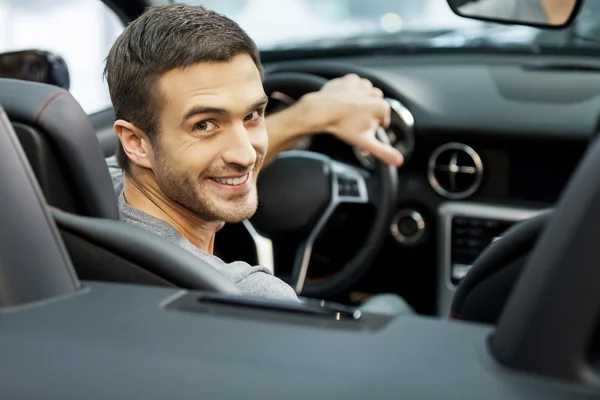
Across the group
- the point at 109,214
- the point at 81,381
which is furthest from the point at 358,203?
the point at 81,381

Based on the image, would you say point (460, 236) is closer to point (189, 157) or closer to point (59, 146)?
point (189, 157)

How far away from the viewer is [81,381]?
33.9 inches

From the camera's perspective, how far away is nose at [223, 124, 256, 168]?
1640 mm

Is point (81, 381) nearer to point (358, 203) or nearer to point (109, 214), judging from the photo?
point (109, 214)

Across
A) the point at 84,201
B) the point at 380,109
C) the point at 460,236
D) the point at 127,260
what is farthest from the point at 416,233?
the point at 127,260

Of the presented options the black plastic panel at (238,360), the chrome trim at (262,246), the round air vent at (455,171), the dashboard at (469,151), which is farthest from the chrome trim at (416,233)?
the black plastic panel at (238,360)

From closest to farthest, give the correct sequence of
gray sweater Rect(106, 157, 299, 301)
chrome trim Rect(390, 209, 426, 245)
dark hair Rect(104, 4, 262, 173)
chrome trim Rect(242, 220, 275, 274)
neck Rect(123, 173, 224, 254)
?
1. gray sweater Rect(106, 157, 299, 301)
2. dark hair Rect(104, 4, 262, 173)
3. neck Rect(123, 173, 224, 254)
4. chrome trim Rect(242, 220, 275, 274)
5. chrome trim Rect(390, 209, 426, 245)

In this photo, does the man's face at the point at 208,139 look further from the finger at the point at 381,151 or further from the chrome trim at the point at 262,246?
the chrome trim at the point at 262,246

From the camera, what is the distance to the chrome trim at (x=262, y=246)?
282 cm

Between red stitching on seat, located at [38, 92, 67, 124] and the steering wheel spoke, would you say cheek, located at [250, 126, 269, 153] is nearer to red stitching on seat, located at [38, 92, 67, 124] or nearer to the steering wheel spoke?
red stitching on seat, located at [38, 92, 67, 124]

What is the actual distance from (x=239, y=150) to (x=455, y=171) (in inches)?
73.3

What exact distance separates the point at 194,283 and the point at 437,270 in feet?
7.59

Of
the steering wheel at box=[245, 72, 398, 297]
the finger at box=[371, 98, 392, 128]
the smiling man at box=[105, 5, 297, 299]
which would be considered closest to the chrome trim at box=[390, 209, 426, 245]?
the steering wheel at box=[245, 72, 398, 297]

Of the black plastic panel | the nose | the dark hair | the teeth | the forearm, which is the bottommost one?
the forearm
